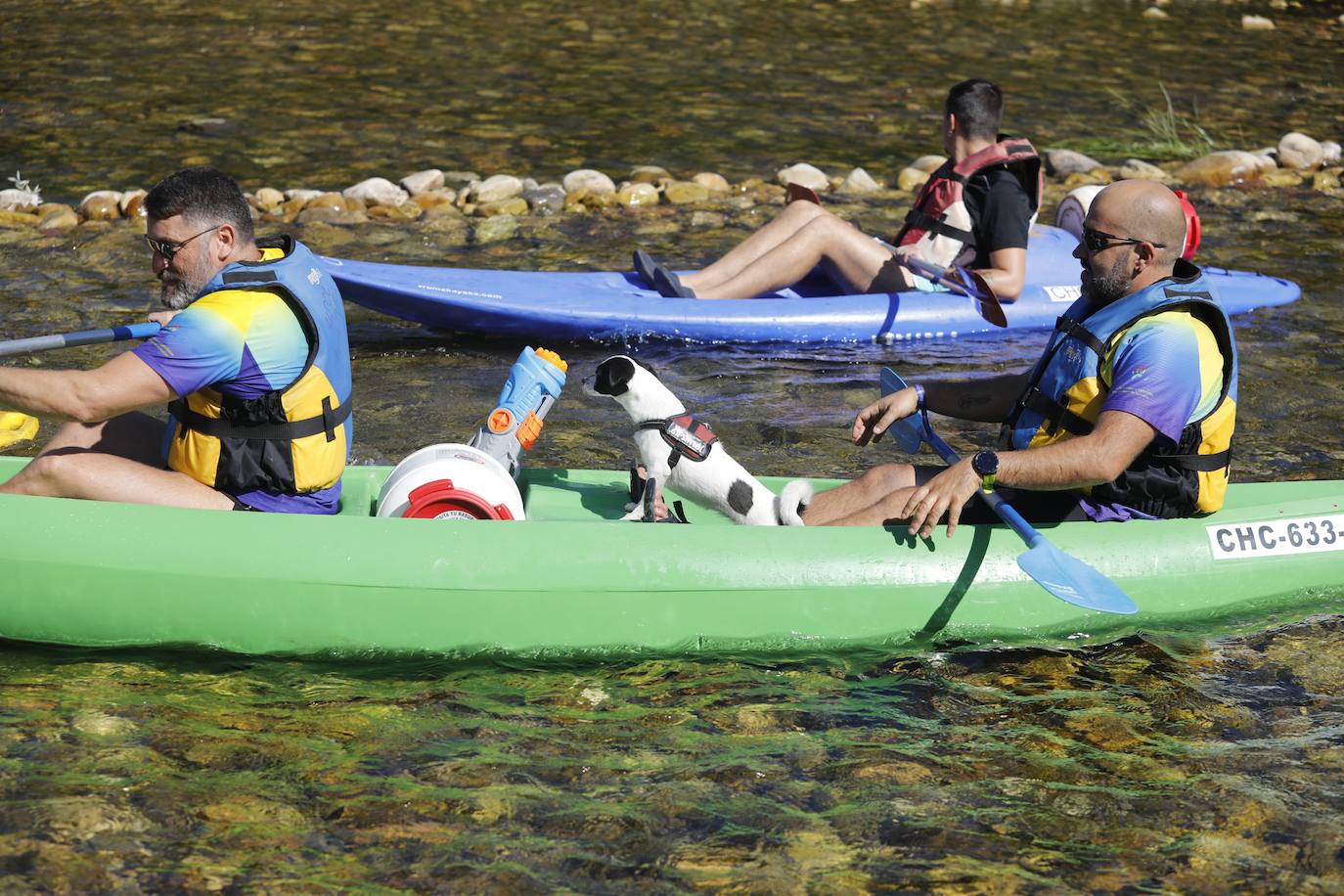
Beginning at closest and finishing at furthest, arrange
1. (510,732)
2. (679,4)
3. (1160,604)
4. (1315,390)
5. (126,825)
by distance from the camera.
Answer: (126,825)
(510,732)
(1160,604)
(1315,390)
(679,4)

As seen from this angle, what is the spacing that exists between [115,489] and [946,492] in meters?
2.08

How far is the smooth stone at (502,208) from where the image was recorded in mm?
8570

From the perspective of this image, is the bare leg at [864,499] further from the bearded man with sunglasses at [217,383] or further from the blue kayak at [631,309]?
the blue kayak at [631,309]

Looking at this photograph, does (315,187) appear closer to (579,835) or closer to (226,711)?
(226,711)

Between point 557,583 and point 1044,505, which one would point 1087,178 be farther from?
point 557,583

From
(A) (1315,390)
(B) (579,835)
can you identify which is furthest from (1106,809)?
(A) (1315,390)

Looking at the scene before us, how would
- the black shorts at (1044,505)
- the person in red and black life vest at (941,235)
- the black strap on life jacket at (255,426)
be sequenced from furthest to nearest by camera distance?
the person in red and black life vest at (941,235), the black shorts at (1044,505), the black strap on life jacket at (255,426)

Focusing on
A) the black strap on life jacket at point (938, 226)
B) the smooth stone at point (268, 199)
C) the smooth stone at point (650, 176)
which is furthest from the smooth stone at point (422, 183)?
the black strap on life jacket at point (938, 226)

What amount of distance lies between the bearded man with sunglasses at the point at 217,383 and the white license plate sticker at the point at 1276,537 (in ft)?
7.71

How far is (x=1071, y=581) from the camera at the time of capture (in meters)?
3.82

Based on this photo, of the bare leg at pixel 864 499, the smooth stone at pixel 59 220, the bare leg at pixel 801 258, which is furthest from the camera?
the smooth stone at pixel 59 220

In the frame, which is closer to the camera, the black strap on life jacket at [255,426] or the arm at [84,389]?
the arm at [84,389]

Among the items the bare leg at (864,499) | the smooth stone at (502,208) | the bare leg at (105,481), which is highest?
the smooth stone at (502,208)

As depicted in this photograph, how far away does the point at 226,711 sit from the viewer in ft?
12.3
